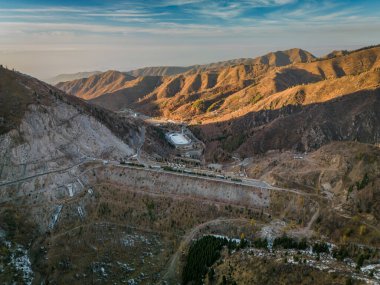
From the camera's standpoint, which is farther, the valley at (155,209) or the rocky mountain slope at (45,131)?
the rocky mountain slope at (45,131)

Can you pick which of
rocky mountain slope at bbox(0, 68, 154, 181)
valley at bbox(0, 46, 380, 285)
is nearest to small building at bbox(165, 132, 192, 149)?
valley at bbox(0, 46, 380, 285)

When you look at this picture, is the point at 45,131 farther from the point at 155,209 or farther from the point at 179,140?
the point at 179,140

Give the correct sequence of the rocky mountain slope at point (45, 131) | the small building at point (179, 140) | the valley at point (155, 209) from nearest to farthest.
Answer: the valley at point (155, 209) < the rocky mountain slope at point (45, 131) < the small building at point (179, 140)

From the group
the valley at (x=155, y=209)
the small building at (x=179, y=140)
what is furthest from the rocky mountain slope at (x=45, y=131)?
the small building at (x=179, y=140)

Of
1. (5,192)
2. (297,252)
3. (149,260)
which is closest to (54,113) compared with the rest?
(5,192)

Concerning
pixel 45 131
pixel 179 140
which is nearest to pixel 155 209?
pixel 45 131

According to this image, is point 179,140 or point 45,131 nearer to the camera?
point 45,131

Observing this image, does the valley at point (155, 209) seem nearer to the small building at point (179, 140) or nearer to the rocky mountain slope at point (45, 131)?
the rocky mountain slope at point (45, 131)

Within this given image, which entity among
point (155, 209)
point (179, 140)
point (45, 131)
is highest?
point (45, 131)

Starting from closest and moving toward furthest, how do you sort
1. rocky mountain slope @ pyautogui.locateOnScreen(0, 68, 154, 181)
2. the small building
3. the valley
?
the valley < rocky mountain slope @ pyautogui.locateOnScreen(0, 68, 154, 181) < the small building

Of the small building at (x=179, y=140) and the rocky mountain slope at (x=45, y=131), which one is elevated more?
the rocky mountain slope at (x=45, y=131)

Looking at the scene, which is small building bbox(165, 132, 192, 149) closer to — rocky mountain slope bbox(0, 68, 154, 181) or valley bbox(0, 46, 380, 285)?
valley bbox(0, 46, 380, 285)
